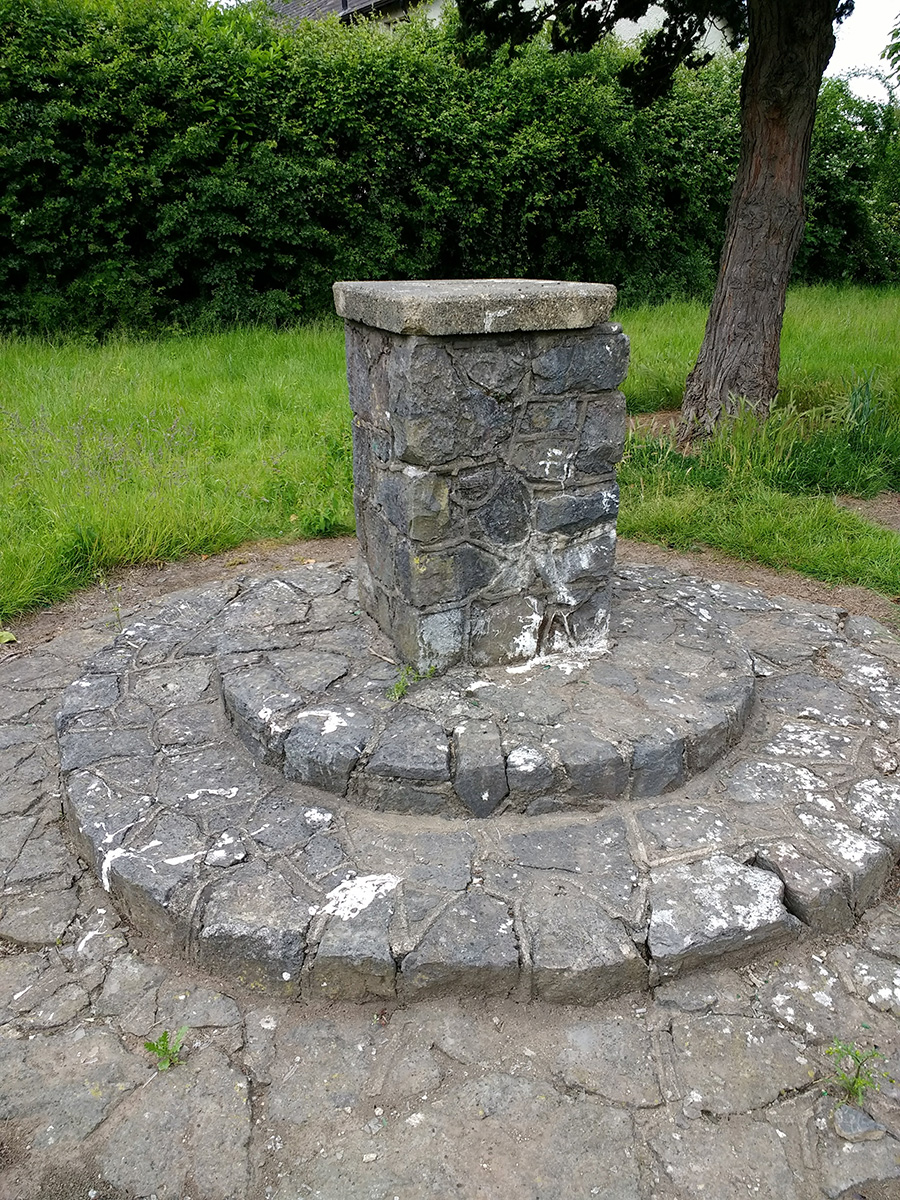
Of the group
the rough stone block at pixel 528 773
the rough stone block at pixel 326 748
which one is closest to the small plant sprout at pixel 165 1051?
the rough stone block at pixel 326 748

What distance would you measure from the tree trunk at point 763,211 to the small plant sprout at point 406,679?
3660mm

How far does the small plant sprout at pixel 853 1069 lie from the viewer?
6.81ft

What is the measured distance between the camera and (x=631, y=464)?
19.2ft

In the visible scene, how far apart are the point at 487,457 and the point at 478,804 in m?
1.14

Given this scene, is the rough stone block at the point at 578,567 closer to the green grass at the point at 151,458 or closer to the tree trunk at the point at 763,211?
the green grass at the point at 151,458

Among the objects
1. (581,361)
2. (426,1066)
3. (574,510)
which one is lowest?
(426,1066)

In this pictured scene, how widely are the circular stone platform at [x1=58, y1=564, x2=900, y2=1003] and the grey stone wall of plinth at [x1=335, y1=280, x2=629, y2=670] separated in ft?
0.68

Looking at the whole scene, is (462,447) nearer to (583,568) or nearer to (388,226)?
(583,568)

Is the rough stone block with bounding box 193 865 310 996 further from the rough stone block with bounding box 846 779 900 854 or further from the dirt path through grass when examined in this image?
the dirt path through grass

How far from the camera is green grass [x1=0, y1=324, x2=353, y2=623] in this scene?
4.90 metres

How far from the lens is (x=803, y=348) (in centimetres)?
840

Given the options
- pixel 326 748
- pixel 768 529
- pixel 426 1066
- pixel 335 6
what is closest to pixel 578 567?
pixel 326 748

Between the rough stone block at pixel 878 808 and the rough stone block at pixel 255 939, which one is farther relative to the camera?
the rough stone block at pixel 878 808

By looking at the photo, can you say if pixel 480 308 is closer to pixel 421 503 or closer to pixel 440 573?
pixel 421 503
